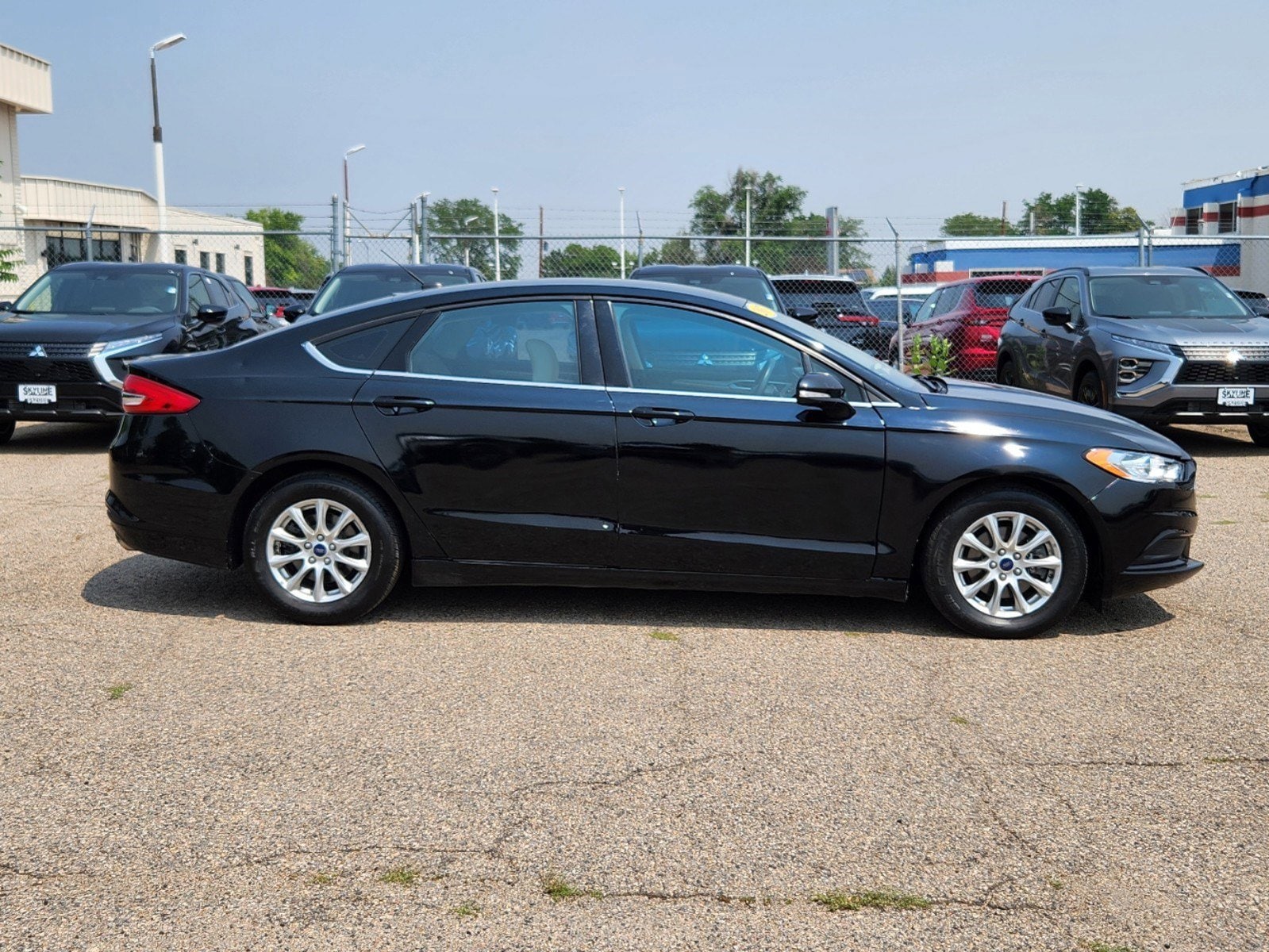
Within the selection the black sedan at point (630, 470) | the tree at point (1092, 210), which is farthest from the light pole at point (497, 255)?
the tree at point (1092, 210)

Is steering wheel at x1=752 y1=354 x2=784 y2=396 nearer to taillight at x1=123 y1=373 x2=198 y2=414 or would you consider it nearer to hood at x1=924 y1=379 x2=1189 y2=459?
hood at x1=924 y1=379 x2=1189 y2=459

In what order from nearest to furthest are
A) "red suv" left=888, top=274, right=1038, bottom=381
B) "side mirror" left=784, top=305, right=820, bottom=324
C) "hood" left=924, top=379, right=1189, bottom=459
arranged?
"hood" left=924, top=379, right=1189, bottom=459
"side mirror" left=784, top=305, right=820, bottom=324
"red suv" left=888, top=274, right=1038, bottom=381

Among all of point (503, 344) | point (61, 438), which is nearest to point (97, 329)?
point (61, 438)

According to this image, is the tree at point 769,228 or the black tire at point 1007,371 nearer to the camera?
the black tire at point 1007,371

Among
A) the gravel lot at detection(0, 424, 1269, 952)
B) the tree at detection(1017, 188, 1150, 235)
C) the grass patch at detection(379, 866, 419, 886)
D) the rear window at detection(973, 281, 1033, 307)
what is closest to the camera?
the gravel lot at detection(0, 424, 1269, 952)

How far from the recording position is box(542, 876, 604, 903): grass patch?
322 centimetres

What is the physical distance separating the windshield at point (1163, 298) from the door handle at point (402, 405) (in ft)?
28.2

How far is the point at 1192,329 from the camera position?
11641mm

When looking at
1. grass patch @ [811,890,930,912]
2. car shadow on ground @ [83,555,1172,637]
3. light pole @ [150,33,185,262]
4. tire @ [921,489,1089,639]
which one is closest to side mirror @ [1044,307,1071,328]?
car shadow on ground @ [83,555,1172,637]

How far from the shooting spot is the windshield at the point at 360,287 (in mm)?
12719

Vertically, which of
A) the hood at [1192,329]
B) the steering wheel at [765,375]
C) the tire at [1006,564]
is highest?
the hood at [1192,329]

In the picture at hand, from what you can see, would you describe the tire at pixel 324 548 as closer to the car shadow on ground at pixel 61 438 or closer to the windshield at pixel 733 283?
the car shadow on ground at pixel 61 438

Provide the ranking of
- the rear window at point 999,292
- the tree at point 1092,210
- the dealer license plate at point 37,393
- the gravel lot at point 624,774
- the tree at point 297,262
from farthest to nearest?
the tree at point 1092,210
the tree at point 297,262
the rear window at point 999,292
the dealer license plate at point 37,393
the gravel lot at point 624,774

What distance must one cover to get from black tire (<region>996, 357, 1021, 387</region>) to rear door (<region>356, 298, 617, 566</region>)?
9263 millimetres
